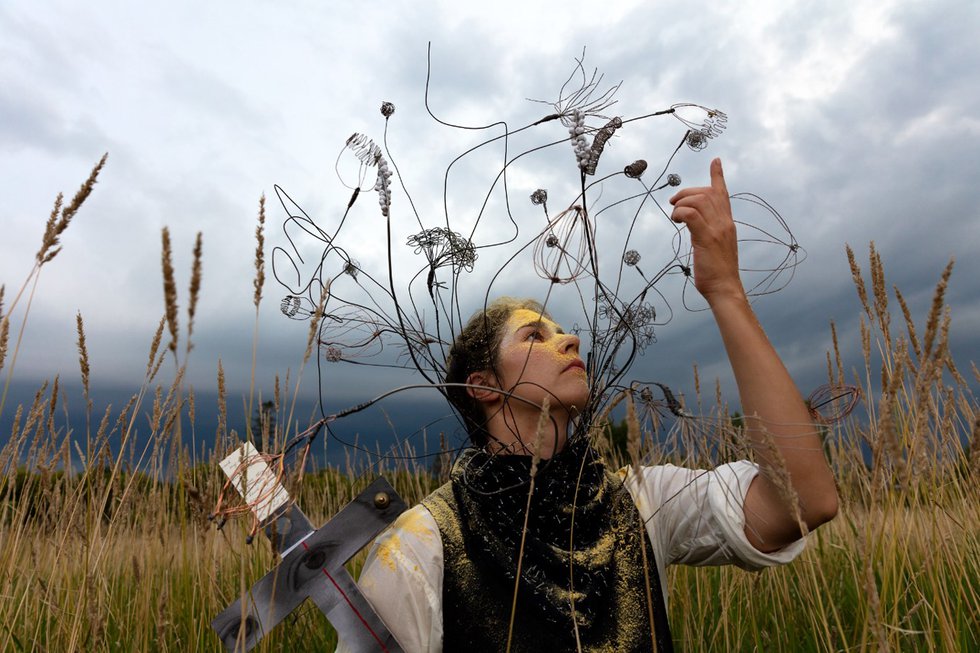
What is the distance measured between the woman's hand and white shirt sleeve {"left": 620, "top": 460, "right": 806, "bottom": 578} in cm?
53

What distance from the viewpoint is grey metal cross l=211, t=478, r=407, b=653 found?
5.20ft

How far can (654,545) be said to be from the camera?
207 cm

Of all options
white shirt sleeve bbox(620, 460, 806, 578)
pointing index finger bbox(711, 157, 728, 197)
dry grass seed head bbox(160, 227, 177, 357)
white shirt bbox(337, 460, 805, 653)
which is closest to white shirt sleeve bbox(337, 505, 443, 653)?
white shirt bbox(337, 460, 805, 653)

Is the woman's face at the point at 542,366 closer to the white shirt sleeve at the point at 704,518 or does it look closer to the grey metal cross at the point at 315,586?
the white shirt sleeve at the point at 704,518

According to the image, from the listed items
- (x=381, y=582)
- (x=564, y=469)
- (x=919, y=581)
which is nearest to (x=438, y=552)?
(x=381, y=582)

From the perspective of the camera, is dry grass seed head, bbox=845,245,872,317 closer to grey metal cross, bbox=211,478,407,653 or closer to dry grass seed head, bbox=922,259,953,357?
dry grass seed head, bbox=922,259,953,357

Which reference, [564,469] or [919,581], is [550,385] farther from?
[919,581]

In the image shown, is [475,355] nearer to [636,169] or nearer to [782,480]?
[636,169]

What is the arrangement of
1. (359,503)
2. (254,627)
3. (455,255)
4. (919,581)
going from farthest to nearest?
(919,581) → (455,255) → (359,503) → (254,627)

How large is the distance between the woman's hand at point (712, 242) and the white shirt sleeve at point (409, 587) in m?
1.04

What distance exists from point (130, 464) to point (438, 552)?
91cm

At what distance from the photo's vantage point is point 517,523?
1.88 metres

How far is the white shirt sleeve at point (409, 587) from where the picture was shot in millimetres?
1700

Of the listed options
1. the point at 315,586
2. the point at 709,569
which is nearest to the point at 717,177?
the point at 315,586
